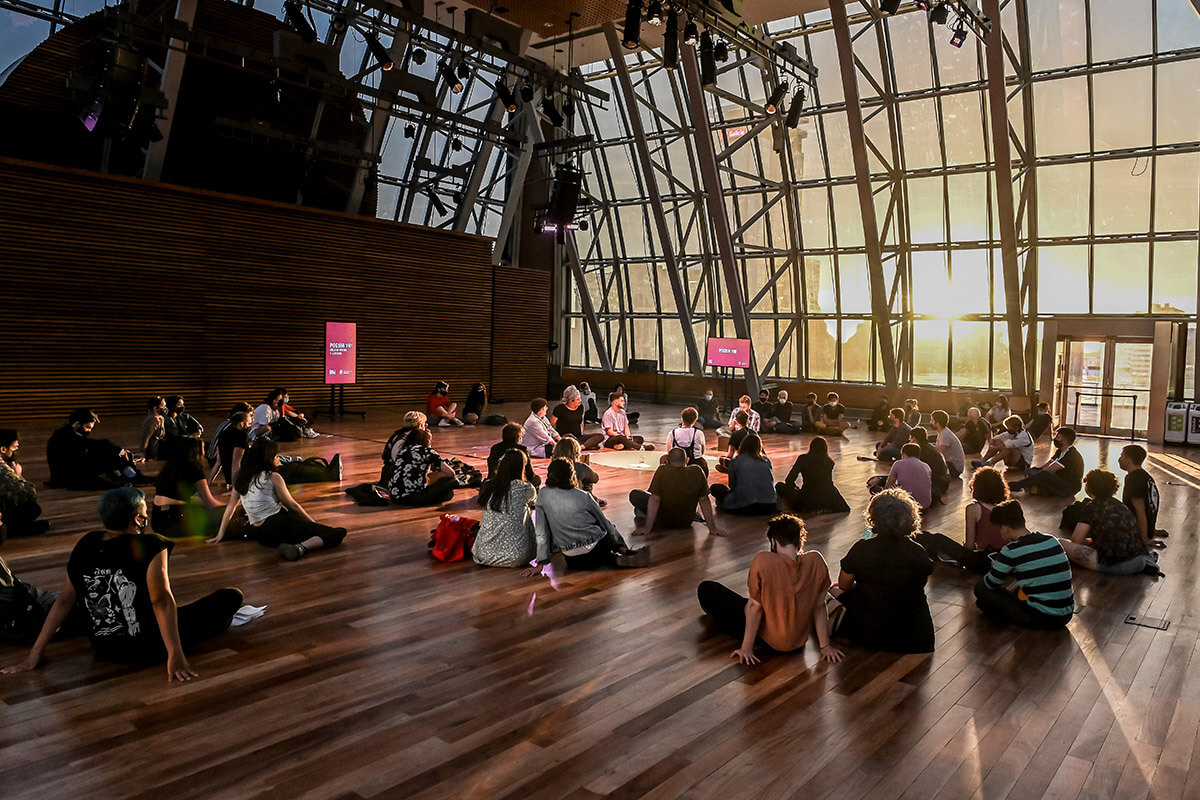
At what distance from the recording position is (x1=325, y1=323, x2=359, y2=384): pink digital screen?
17.3 meters

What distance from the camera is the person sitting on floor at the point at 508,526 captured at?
5.98 meters

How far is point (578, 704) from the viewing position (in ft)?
12.2

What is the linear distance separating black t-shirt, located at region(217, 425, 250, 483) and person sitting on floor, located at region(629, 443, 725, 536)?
4.03 m

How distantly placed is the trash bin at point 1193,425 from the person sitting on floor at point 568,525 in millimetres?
14573

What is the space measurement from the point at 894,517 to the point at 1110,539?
3.01m

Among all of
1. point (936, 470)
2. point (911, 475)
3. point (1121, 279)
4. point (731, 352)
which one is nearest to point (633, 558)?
point (911, 475)

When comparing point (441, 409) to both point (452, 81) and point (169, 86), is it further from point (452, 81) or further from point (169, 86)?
point (169, 86)

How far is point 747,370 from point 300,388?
1094cm

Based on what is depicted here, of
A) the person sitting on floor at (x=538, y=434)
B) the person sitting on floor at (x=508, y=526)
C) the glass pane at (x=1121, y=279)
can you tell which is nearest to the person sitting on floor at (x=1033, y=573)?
the person sitting on floor at (x=508, y=526)

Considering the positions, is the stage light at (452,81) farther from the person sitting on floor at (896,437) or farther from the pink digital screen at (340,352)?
the person sitting on floor at (896,437)

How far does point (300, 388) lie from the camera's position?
17.7 metres

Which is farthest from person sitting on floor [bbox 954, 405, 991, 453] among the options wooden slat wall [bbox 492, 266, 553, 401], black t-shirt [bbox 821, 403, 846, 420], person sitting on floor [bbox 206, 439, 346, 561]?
Answer: wooden slat wall [bbox 492, 266, 553, 401]

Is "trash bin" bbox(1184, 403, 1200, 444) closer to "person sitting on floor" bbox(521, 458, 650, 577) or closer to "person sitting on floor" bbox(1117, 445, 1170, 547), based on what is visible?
"person sitting on floor" bbox(1117, 445, 1170, 547)

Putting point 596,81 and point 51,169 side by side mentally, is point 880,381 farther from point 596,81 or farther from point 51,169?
point 51,169
